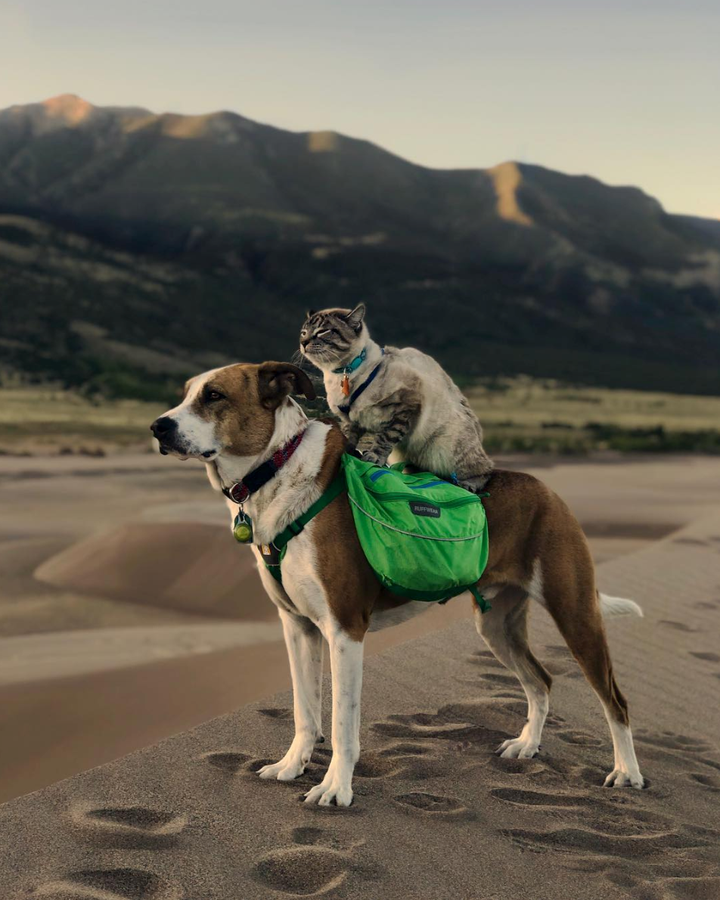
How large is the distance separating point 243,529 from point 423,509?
95 centimetres

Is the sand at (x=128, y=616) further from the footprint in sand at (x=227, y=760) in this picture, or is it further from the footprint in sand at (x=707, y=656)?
the footprint in sand at (x=227, y=760)

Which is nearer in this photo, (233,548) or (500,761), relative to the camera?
(500,761)

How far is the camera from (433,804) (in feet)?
17.7

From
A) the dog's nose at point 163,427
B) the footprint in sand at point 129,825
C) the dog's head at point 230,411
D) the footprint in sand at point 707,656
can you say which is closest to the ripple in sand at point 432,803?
the footprint in sand at point 129,825

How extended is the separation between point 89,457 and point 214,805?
25.2 m

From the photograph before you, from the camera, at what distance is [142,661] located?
9156 millimetres

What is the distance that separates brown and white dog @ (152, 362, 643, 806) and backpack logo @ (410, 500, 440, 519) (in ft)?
1.15

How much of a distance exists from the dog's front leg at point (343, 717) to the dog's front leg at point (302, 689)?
36 cm

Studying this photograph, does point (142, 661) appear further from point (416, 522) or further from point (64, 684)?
point (416, 522)

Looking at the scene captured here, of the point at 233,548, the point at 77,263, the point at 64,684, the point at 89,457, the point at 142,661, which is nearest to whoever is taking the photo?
the point at 64,684

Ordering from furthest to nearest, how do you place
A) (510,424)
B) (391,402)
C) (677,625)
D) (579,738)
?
(510,424)
(677,625)
(579,738)
(391,402)

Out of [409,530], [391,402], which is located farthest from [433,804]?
[391,402]

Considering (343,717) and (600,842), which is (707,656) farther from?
(343,717)

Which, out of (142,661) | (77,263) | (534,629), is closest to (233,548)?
(142,661)
